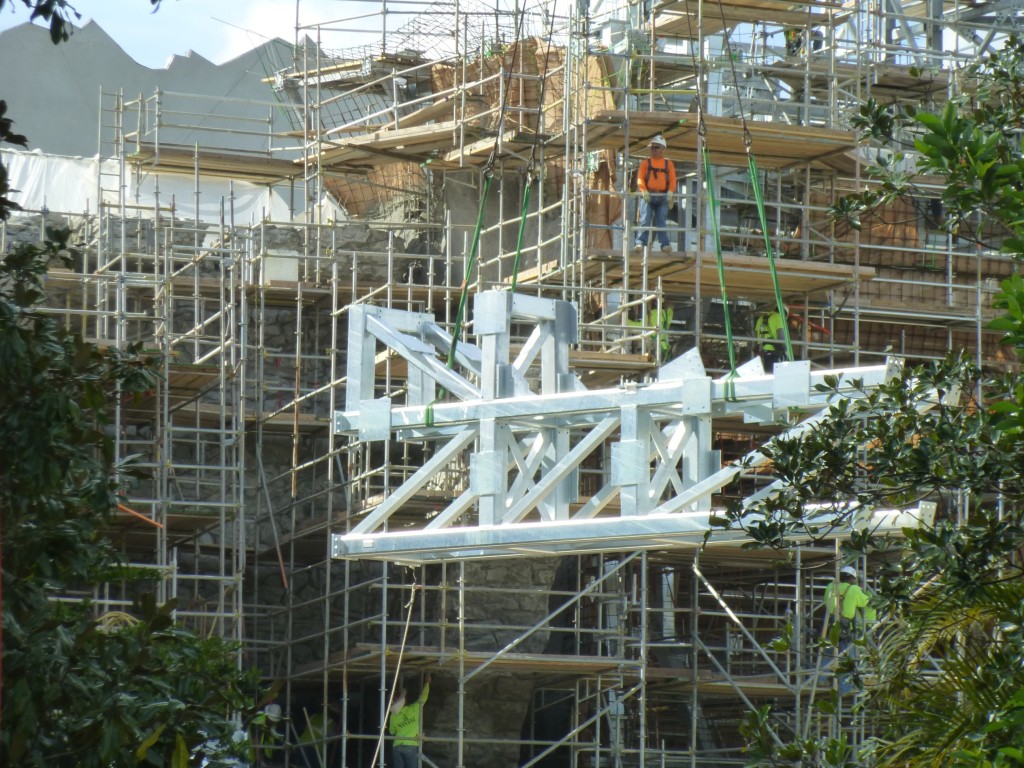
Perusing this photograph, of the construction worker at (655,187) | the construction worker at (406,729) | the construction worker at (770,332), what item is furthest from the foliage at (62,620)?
the construction worker at (770,332)

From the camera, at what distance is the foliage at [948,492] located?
24.9 feet

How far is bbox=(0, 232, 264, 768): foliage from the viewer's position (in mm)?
7555

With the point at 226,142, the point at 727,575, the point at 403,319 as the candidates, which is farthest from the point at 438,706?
the point at 226,142

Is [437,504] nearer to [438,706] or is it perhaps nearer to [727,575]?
[438,706]

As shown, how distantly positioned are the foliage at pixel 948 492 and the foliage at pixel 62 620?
7.25 ft

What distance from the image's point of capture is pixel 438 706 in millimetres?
20750

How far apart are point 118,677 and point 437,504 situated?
12566mm

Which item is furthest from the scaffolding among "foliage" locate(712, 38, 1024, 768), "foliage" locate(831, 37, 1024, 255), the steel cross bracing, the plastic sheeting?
"foliage" locate(831, 37, 1024, 255)

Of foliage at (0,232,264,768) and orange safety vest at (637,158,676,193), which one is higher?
orange safety vest at (637,158,676,193)

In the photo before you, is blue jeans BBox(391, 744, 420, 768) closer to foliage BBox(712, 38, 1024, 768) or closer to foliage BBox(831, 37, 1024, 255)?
foliage BBox(712, 38, 1024, 768)

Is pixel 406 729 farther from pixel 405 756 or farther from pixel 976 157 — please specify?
pixel 976 157

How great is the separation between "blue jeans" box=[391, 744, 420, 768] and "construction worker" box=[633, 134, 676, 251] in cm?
495

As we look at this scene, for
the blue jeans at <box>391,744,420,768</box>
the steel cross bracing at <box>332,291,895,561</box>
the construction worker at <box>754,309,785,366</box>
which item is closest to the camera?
the steel cross bracing at <box>332,291,895,561</box>

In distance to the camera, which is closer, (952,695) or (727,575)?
(952,695)
